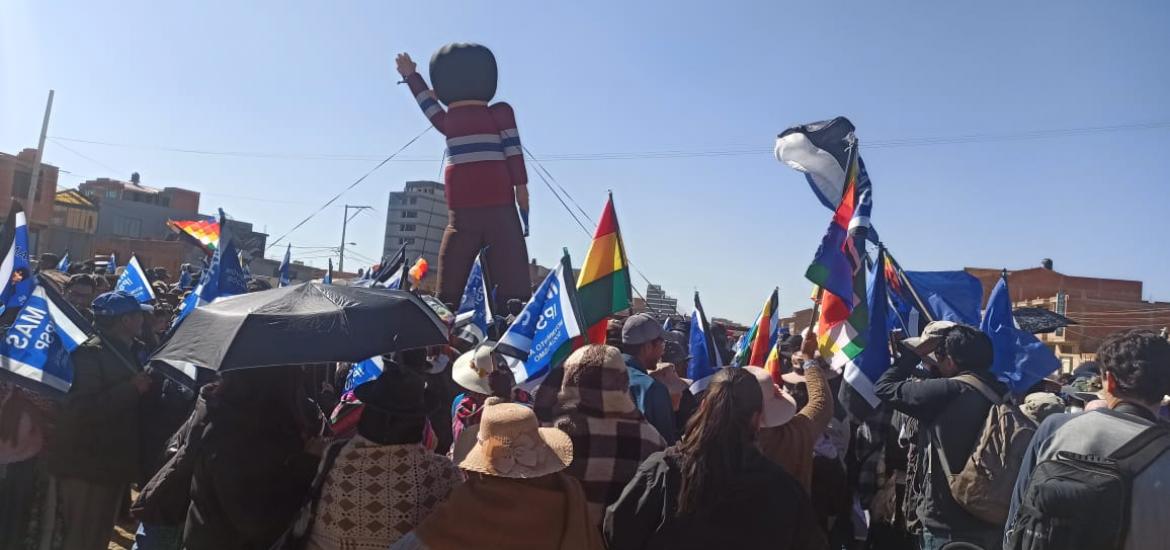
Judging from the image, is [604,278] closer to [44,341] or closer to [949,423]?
[949,423]

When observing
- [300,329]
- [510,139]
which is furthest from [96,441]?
[510,139]

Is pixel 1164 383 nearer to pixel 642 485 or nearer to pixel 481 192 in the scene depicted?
pixel 642 485

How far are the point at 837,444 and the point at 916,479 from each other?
48 cm

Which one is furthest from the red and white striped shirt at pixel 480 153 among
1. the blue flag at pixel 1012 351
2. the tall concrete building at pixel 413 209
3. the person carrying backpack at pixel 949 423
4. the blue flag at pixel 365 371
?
the tall concrete building at pixel 413 209

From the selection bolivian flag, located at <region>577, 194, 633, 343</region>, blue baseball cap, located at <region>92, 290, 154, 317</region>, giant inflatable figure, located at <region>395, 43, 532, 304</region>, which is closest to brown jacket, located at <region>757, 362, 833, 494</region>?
bolivian flag, located at <region>577, 194, 633, 343</region>

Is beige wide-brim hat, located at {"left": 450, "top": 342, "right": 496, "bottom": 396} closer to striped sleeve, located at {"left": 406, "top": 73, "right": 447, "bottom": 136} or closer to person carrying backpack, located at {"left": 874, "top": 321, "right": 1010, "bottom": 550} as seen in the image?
person carrying backpack, located at {"left": 874, "top": 321, "right": 1010, "bottom": 550}

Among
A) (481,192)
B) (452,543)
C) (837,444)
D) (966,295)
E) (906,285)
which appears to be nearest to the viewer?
(452,543)

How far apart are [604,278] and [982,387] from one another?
2.75m

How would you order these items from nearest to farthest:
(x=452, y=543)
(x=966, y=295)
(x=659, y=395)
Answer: (x=452, y=543), (x=659, y=395), (x=966, y=295)

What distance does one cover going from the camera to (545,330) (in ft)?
17.4

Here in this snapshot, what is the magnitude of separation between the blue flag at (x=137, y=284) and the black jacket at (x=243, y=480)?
16.4ft

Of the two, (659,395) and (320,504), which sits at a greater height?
(659,395)

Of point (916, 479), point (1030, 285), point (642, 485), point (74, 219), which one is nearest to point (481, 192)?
point (916, 479)

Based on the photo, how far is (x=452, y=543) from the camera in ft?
8.36
